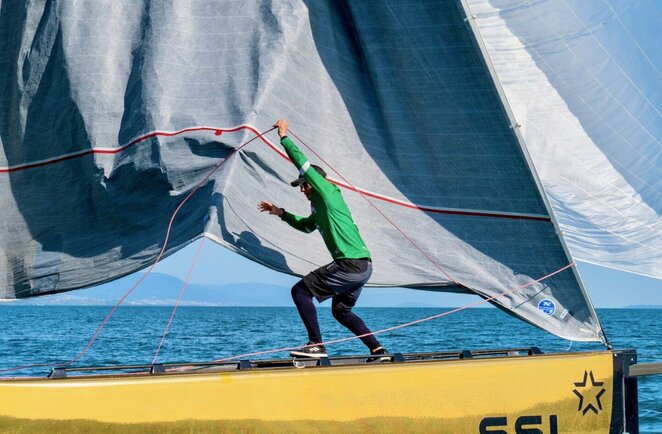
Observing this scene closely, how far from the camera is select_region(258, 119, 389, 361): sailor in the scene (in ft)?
19.0

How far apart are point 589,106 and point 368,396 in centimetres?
264

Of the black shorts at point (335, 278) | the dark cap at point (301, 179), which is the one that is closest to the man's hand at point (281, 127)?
the dark cap at point (301, 179)

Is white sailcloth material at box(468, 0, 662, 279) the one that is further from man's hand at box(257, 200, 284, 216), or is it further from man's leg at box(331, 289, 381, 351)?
man's hand at box(257, 200, 284, 216)

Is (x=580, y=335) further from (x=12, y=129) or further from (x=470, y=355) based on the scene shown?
(x=12, y=129)

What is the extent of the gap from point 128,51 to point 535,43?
2.75 metres

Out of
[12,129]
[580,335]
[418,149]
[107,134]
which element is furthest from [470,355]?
[12,129]

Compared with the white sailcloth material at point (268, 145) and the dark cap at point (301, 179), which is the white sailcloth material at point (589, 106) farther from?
the dark cap at point (301, 179)

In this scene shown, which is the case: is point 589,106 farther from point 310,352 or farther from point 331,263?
point 310,352

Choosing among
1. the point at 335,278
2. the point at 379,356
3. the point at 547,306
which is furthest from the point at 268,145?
the point at 547,306

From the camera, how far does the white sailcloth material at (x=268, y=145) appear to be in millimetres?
6230

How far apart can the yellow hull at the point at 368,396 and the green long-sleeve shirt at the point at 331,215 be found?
2.84 ft

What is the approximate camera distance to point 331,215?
5840 millimetres

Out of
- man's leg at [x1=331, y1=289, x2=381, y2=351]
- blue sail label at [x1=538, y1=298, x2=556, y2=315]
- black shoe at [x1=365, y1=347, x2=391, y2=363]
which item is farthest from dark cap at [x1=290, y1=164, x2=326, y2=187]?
blue sail label at [x1=538, y1=298, x2=556, y2=315]

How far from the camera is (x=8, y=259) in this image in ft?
21.8
